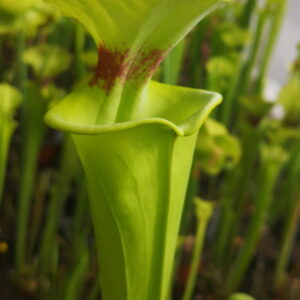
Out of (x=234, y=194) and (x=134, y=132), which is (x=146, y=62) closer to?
(x=134, y=132)

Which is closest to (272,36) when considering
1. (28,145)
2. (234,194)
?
(234,194)

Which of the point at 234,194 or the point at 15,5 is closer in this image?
the point at 15,5

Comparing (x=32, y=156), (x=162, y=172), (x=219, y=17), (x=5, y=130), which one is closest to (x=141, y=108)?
(x=162, y=172)

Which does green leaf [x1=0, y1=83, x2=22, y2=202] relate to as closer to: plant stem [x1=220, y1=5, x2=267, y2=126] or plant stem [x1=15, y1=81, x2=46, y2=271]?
plant stem [x1=15, y1=81, x2=46, y2=271]

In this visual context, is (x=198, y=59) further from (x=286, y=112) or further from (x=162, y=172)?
(x=162, y=172)

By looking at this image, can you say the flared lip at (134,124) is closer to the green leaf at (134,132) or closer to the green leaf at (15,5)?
the green leaf at (134,132)

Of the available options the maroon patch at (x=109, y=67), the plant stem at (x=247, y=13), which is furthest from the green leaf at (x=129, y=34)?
the plant stem at (x=247, y=13)

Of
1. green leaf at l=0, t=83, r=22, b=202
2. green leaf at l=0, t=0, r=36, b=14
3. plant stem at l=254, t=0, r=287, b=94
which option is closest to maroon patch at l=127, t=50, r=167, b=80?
green leaf at l=0, t=83, r=22, b=202
